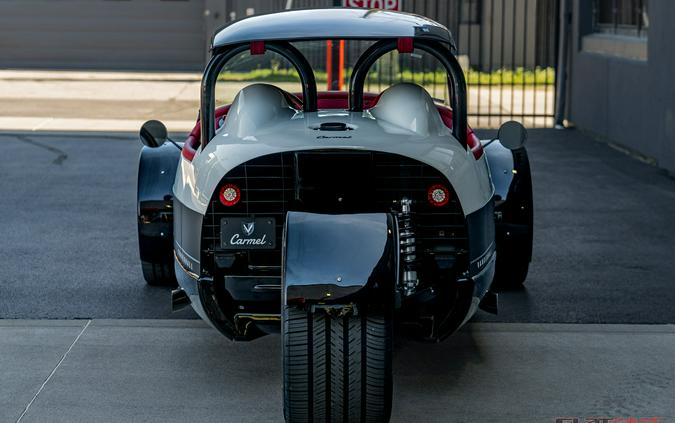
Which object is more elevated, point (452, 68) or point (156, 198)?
point (452, 68)

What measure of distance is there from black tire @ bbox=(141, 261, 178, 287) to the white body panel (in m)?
1.60

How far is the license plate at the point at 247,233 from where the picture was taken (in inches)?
219

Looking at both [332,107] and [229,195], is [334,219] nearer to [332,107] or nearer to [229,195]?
[229,195]

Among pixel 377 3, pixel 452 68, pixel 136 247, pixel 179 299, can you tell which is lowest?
pixel 136 247

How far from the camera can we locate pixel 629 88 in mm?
14578

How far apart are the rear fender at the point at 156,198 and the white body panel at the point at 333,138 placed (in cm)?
119

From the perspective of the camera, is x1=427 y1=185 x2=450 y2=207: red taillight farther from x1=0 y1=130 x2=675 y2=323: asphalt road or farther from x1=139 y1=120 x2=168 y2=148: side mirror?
x1=139 y1=120 x2=168 y2=148: side mirror

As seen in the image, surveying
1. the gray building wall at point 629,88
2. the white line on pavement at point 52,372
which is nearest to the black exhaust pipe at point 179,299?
the white line on pavement at point 52,372

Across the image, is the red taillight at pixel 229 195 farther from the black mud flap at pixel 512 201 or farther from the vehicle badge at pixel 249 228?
the black mud flap at pixel 512 201

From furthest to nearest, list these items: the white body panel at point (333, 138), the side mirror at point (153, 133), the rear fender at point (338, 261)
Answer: the side mirror at point (153, 133)
the white body panel at point (333, 138)
the rear fender at point (338, 261)

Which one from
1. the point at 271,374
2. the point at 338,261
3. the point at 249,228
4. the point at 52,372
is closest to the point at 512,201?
the point at 271,374

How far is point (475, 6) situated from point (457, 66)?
20217 mm

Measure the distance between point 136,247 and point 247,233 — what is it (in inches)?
147

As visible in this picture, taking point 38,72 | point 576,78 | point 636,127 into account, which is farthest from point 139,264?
point 38,72
